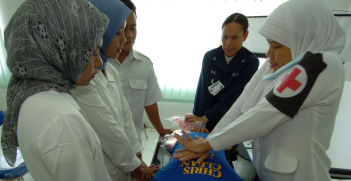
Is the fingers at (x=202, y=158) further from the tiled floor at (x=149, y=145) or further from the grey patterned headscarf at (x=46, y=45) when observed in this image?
the tiled floor at (x=149, y=145)

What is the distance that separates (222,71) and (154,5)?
74.7 inches

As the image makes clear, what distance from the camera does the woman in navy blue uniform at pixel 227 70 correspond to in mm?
1476

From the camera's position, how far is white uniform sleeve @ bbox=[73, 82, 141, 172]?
2.62ft

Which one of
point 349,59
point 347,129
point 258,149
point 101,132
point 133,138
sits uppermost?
point 349,59

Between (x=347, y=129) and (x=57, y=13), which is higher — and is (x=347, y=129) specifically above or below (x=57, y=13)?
below

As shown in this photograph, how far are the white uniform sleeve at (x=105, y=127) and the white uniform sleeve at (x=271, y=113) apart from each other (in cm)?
48

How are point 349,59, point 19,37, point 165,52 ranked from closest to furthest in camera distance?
point 19,37
point 349,59
point 165,52

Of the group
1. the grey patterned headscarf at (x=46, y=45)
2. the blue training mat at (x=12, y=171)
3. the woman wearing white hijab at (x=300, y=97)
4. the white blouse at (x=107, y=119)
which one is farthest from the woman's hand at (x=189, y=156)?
the blue training mat at (x=12, y=171)

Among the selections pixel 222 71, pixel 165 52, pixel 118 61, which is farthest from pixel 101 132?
pixel 165 52

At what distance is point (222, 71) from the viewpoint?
5.28 ft

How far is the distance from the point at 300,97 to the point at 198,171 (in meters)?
0.56

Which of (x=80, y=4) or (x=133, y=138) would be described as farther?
(x=133, y=138)

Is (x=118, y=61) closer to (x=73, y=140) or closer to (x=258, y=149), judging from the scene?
(x=73, y=140)

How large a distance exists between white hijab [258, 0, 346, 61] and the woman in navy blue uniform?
683 mm
